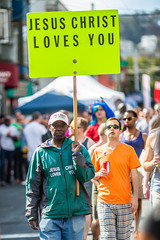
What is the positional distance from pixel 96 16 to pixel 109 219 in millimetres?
2312

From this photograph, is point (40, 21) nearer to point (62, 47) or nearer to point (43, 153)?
point (62, 47)

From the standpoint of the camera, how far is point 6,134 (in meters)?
15.2

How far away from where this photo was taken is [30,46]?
18.0ft

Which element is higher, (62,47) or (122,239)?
(62,47)

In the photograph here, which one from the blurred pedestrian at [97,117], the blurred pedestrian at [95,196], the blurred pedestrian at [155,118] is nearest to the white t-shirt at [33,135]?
the blurred pedestrian at [155,118]

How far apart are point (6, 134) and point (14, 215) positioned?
5.25 meters

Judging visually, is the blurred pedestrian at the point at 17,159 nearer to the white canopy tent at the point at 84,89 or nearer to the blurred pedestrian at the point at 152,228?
the white canopy tent at the point at 84,89

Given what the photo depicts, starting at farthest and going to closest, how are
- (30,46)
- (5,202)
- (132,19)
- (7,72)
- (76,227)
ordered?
1. (7,72)
2. (132,19)
3. (5,202)
4. (30,46)
5. (76,227)

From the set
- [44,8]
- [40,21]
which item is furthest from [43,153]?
[44,8]

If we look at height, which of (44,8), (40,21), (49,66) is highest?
(44,8)

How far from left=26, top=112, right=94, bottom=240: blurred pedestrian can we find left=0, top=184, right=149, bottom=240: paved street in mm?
3197

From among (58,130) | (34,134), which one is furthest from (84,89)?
(58,130)

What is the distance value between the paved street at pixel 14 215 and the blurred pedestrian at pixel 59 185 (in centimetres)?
320

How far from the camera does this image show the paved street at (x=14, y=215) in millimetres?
8350
